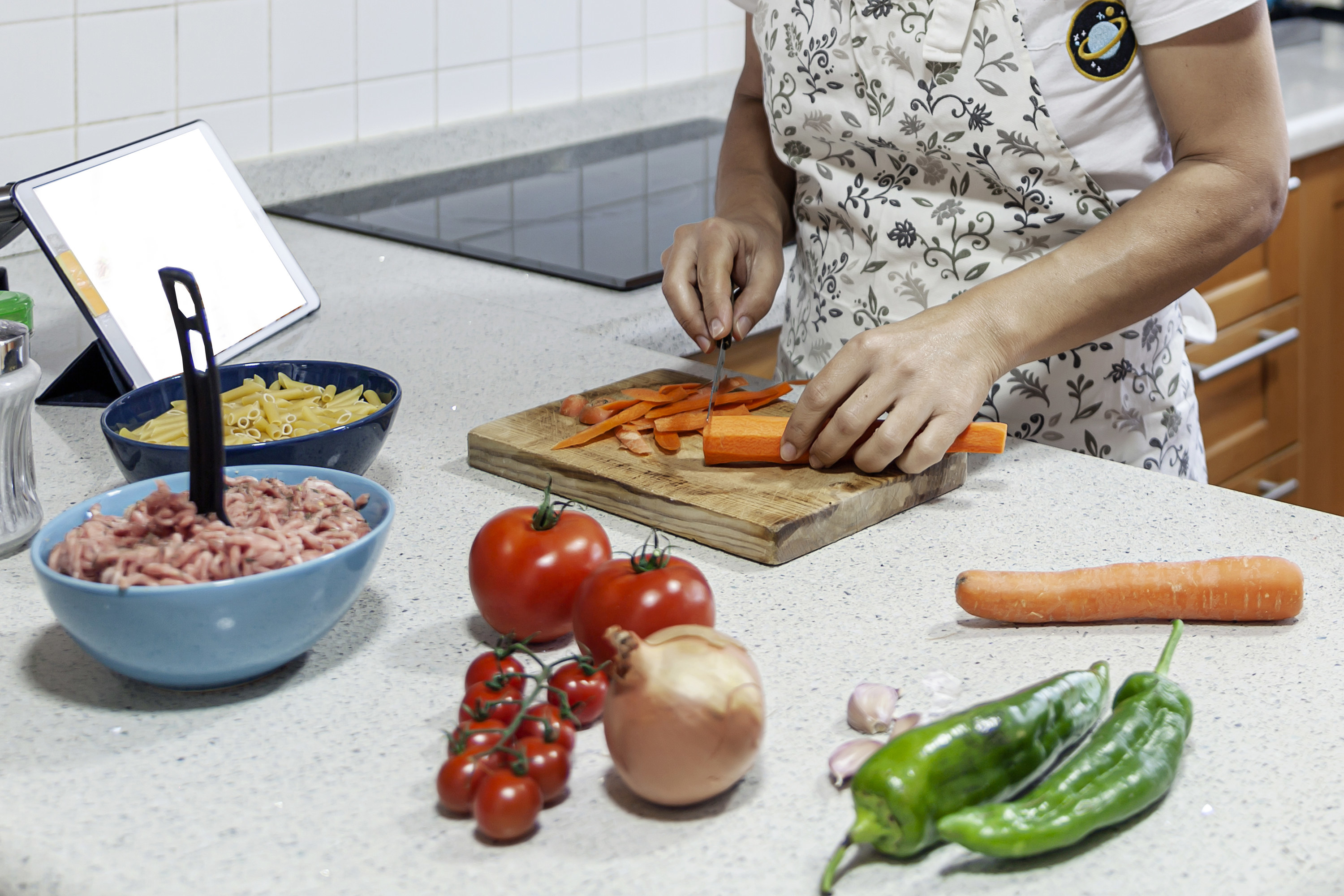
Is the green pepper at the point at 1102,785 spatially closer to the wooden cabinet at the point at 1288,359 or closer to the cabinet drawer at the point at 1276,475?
the wooden cabinet at the point at 1288,359

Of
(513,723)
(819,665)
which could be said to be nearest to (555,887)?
(513,723)

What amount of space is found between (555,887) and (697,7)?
7.48 feet

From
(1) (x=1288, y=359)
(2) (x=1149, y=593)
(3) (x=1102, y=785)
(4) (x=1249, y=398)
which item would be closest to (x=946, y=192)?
(2) (x=1149, y=593)

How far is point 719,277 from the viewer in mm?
1235

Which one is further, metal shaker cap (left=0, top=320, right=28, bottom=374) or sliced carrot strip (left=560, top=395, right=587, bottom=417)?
sliced carrot strip (left=560, top=395, right=587, bottom=417)

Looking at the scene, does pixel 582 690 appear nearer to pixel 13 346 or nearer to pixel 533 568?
pixel 533 568

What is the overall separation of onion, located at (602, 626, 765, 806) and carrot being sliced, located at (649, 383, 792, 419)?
508mm

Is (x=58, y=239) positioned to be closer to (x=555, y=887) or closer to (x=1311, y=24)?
(x=555, y=887)

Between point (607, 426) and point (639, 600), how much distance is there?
385mm

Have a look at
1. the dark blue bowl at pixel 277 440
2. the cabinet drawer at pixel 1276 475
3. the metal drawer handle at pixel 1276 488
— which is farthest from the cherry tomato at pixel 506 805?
the metal drawer handle at pixel 1276 488

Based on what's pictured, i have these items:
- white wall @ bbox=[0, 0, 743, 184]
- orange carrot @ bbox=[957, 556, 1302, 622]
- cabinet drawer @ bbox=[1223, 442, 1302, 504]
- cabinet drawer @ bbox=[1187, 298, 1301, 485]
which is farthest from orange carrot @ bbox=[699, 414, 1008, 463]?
cabinet drawer @ bbox=[1223, 442, 1302, 504]

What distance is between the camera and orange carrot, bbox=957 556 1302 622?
0.82 m

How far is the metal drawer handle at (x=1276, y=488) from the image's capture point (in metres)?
2.37

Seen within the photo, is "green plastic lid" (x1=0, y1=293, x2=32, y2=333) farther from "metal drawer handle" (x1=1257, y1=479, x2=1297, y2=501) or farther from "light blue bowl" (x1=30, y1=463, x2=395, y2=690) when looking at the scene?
"metal drawer handle" (x1=1257, y1=479, x2=1297, y2=501)
